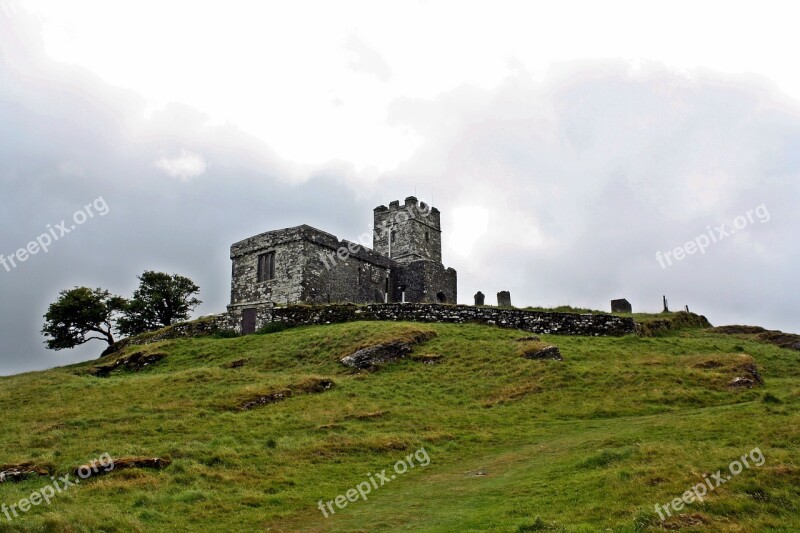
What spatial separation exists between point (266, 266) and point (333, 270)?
524 cm

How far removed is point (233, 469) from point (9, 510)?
5.71m

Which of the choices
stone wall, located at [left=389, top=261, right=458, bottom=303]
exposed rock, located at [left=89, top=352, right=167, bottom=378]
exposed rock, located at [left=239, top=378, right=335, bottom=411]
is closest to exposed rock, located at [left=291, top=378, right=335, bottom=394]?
exposed rock, located at [left=239, top=378, right=335, bottom=411]

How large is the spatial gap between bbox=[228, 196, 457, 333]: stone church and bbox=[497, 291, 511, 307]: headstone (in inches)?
332

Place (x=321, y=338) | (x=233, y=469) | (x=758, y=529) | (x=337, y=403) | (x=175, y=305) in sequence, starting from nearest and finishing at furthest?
(x=758, y=529), (x=233, y=469), (x=337, y=403), (x=321, y=338), (x=175, y=305)

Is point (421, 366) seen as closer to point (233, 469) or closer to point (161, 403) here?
point (161, 403)

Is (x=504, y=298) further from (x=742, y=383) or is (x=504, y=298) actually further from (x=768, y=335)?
(x=742, y=383)

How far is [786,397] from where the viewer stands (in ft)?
75.3

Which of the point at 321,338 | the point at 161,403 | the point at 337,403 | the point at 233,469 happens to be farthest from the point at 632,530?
the point at 321,338

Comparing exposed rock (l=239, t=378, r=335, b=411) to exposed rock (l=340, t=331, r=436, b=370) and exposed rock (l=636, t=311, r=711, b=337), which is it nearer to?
exposed rock (l=340, t=331, r=436, b=370)

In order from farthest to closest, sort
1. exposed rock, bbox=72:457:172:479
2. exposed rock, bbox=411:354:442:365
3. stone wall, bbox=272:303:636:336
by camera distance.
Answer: stone wall, bbox=272:303:636:336
exposed rock, bbox=411:354:442:365
exposed rock, bbox=72:457:172:479

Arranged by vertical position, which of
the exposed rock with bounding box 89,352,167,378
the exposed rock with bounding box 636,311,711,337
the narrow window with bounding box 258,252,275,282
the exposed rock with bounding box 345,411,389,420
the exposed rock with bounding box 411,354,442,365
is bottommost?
the exposed rock with bounding box 345,411,389,420

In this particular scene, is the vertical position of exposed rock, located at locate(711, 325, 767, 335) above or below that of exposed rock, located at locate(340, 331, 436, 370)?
above

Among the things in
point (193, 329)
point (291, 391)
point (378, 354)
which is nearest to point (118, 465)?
point (291, 391)

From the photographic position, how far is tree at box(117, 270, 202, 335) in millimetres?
62312
